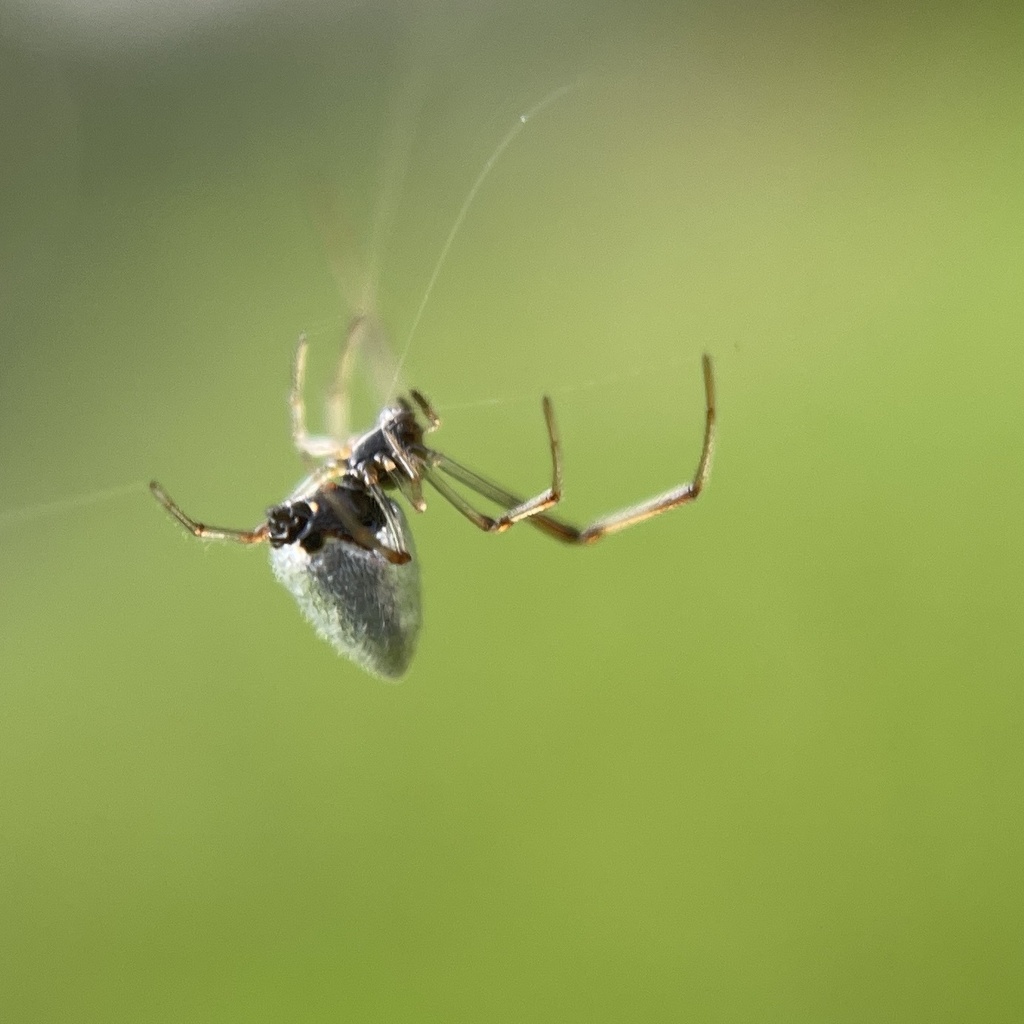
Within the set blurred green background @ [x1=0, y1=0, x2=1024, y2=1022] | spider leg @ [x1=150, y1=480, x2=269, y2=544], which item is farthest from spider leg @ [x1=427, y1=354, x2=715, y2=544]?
blurred green background @ [x1=0, y1=0, x2=1024, y2=1022]

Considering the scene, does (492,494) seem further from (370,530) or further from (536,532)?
(536,532)

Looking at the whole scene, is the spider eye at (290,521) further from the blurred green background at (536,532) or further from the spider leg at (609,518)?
the blurred green background at (536,532)

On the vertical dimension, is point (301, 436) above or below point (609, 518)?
above

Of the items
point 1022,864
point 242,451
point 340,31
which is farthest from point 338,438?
point 1022,864

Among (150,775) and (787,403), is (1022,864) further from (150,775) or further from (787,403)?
(150,775)

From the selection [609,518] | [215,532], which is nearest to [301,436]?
[215,532]

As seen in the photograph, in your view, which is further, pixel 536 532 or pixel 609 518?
pixel 536 532

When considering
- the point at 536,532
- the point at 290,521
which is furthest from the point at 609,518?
the point at 536,532
